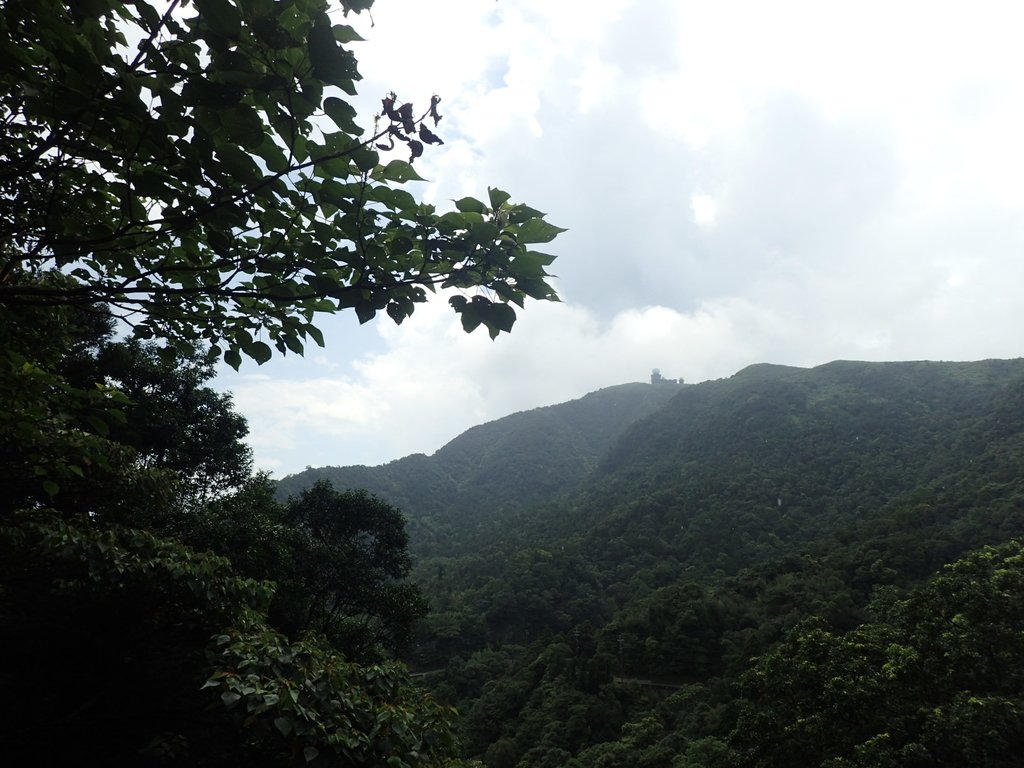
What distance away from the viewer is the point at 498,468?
98.5 metres

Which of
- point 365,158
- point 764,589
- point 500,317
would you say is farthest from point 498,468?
point 365,158

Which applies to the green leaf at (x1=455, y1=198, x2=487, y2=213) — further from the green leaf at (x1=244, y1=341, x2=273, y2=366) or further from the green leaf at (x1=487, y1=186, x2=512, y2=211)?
the green leaf at (x1=244, y1=341, x2=273, y2=366)

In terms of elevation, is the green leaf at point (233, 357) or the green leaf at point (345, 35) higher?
the green leaf at point (345, 35)

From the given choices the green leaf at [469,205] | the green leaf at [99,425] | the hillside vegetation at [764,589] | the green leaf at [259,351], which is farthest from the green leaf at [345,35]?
the hillside vegetation at [764,589]

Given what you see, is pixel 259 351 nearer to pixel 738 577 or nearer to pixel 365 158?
pixel 365 158

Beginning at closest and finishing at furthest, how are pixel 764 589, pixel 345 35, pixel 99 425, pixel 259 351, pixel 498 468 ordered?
pixel 345 35 → pixel 259 351 → pixel 99 425 → pixel 764 589 → pixel 498 468

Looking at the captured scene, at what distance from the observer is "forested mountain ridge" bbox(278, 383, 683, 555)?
73.9m

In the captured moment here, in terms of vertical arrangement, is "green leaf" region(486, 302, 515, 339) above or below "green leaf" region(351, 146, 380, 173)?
below

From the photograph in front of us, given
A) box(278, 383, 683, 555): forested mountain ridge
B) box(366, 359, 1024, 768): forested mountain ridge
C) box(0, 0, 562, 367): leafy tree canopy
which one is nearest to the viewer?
box(0, 0, 562, 367): leafy tree canopy

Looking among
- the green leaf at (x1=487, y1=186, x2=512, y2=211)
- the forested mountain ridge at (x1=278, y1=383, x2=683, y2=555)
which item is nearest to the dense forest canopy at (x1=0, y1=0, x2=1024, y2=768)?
the green leaf at (x1=487, y1=186, x2=512, y2=211)

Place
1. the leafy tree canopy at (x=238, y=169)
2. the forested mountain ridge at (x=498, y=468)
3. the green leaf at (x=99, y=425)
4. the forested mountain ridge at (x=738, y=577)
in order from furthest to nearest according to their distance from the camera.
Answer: the forested mountain ridge at (x=498, y=468), the forested mountain ridge at (x=738, y=577), the green leaf at (x=99, y=425), the leafy tree canopy at (x=238, y=169)

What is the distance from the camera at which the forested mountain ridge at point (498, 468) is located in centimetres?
7394

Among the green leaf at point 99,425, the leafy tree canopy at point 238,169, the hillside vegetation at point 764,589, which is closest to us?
the leafy tree canopy at point 238,169

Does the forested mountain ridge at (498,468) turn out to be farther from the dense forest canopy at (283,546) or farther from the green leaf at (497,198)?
the green leaf at (497,198)
